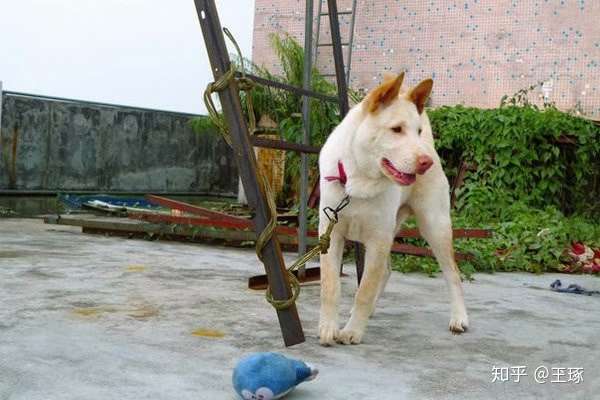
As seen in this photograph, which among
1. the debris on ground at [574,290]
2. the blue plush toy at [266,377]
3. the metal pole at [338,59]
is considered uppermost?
the metal pole at [338,59]

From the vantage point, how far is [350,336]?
2.96 m

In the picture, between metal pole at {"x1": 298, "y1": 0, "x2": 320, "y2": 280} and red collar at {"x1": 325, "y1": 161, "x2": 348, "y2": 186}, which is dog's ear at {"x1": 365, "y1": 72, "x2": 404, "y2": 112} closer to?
red collar at {"x1": 325, "y1": 161, "x2": 348, "y2": 186}

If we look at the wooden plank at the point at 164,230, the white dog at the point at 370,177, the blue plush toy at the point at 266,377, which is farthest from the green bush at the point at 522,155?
the blue plush toy at the point at 266,377

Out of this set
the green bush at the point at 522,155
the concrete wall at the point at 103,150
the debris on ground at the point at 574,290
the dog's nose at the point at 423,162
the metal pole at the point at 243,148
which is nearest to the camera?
the dog's nose at the point at 423,162

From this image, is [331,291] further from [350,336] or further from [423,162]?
[423,162]

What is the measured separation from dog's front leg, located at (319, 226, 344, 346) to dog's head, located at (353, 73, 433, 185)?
419mm

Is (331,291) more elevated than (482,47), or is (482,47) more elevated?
(482,47)

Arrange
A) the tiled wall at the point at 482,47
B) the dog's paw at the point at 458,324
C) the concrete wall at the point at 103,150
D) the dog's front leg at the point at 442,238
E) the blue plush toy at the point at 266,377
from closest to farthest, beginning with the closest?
the blue plush toy at the point at 266,377, the dog's paw at the point at 458,324, the dog's front leg at the point at 442,238, the tiled wall at the point at 482,47, the concrete wall at the point at 103,150

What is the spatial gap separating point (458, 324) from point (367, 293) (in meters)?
0.55

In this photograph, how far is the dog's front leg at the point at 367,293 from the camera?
2971 mm

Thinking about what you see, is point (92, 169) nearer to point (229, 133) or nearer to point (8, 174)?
point (8, 174)

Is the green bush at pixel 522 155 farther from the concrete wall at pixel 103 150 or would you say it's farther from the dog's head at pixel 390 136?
the concrete wall at pixel 103 150

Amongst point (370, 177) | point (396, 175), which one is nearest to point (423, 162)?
point (396, 175)

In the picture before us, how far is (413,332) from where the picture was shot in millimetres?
3242
